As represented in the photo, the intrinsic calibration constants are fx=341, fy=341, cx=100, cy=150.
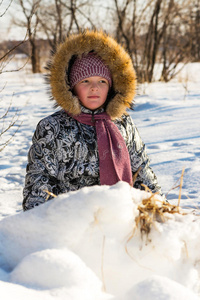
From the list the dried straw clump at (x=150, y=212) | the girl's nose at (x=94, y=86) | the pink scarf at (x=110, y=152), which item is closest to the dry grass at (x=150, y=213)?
the dried straw clump at (x=150, y=212)

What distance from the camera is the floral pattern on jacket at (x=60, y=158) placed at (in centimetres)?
204

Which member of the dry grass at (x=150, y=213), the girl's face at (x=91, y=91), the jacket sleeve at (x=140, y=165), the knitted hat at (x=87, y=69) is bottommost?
the jacket sleeve at (x=140, y=165)

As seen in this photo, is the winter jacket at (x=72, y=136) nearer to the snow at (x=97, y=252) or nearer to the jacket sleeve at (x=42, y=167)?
the jacket sleeve at (x=42, y=167)

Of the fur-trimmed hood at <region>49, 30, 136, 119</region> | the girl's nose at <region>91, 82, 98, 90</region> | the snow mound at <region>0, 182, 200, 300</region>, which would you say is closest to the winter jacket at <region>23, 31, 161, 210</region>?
the fur-trimmed hood at <region>49, 30, 136, 119</region>

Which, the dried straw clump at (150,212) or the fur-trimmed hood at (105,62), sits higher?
the fur-trimmed hood at (105,62)

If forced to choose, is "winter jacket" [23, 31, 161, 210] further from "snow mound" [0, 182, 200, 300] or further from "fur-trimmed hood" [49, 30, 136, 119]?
"snow mound" [0, 182, 200, 300]

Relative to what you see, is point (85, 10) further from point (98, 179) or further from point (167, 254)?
point (167, 254)

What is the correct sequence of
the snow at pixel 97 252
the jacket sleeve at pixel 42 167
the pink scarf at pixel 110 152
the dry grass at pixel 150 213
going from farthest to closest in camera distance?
the pink scarf at pixel 110 152, the jacket sleeve at pixel 42 167, the dry grass at pixel 150 213, the snow at pixel 97 252

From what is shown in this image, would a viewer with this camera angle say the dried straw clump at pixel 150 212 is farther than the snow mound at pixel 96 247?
Yes

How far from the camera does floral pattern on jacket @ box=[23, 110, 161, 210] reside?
204cm

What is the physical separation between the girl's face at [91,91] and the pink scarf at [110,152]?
79mm

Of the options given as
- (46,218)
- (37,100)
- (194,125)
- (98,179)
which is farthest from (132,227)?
(37,100)

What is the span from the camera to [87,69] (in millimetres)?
2135

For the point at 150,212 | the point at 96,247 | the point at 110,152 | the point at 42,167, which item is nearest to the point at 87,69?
the point at 110,152
